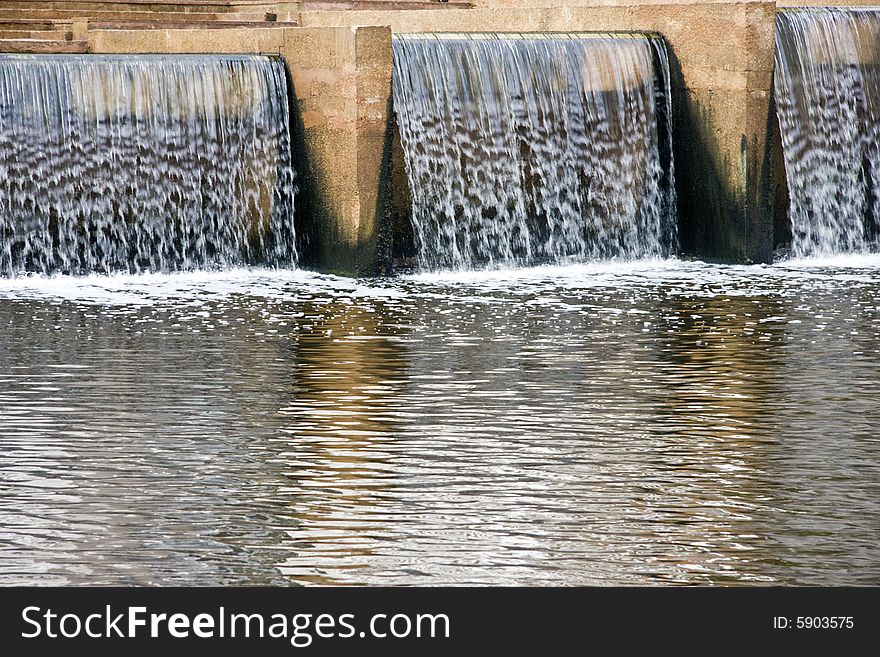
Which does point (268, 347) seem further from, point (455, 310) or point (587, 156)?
point (587, 156)

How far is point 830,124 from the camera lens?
760 inches

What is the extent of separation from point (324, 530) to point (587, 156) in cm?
1190

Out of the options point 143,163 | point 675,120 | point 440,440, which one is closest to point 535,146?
point 675,120

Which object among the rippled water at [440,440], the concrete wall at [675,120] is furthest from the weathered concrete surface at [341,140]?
the rippled water at [440,440]

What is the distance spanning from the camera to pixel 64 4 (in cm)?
2448

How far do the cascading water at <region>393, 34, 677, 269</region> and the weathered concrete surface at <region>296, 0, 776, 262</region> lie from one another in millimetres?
212

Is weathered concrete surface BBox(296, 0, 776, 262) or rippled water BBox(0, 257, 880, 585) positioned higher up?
weathered concrete surface BBox(296, 0, 776, 262)

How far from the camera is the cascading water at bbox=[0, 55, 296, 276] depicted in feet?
55.7

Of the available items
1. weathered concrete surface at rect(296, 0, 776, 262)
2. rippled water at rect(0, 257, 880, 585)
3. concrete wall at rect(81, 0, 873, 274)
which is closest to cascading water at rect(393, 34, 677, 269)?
weathered concrete surface at rect(296, 0, 776, 262)

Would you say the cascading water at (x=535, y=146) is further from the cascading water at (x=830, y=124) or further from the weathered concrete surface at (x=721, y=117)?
the cascading water at (x=830, y=124)

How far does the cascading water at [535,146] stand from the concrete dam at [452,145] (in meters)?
0.02

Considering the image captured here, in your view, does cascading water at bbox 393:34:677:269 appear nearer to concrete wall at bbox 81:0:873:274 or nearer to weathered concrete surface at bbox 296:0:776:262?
weathered concrete surface at bbox 296:0:776:262

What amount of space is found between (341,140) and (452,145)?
4.65ft
